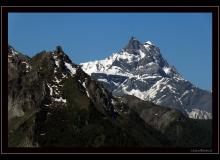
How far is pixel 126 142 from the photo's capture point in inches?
7190

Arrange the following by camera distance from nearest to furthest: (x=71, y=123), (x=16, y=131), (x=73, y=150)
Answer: (x=73, y=150), (x=16, y=131), (x=71, y=123)

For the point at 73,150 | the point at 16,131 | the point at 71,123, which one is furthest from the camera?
the point at 71,123
